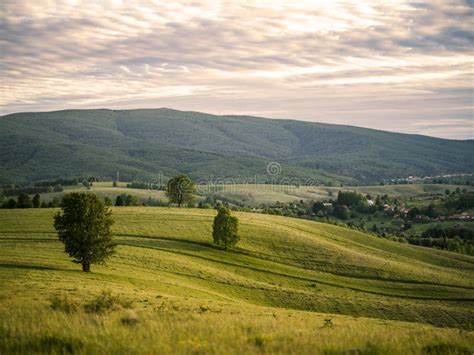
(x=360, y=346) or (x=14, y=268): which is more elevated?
(x=360, y=346)

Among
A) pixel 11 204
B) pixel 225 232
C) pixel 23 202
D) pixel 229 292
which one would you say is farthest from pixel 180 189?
pixel 229 292

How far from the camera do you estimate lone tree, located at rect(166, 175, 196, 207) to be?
126688 millimetres

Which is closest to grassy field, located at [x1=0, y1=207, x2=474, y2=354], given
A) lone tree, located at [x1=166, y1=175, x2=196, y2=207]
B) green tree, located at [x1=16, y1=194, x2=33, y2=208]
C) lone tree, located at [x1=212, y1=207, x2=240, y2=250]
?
lone tree, located at [x1=212, y1=207, x2=240, y2=250]

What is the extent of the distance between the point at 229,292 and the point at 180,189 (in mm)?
69916

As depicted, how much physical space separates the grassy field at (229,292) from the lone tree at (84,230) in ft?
7.43

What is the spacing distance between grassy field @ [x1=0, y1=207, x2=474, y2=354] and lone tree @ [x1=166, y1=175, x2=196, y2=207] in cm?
1198

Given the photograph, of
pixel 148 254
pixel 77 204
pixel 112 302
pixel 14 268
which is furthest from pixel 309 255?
pixel 112 302

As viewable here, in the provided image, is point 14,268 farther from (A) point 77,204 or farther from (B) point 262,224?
(B) point 262,224

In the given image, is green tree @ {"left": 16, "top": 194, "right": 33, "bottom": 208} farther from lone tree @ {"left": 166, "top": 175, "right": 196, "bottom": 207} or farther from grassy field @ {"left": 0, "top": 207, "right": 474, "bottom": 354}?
lone tree @ {"left": 166, "top": 175, "right": 196, "bottom": 207}

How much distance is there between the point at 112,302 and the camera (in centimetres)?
2181

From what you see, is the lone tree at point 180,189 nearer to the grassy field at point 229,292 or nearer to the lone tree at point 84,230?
the grassy field at point 229,292

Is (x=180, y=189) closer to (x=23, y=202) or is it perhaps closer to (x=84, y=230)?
(x=23, y=202)

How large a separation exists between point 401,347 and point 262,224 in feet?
325

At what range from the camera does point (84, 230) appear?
5606cm
